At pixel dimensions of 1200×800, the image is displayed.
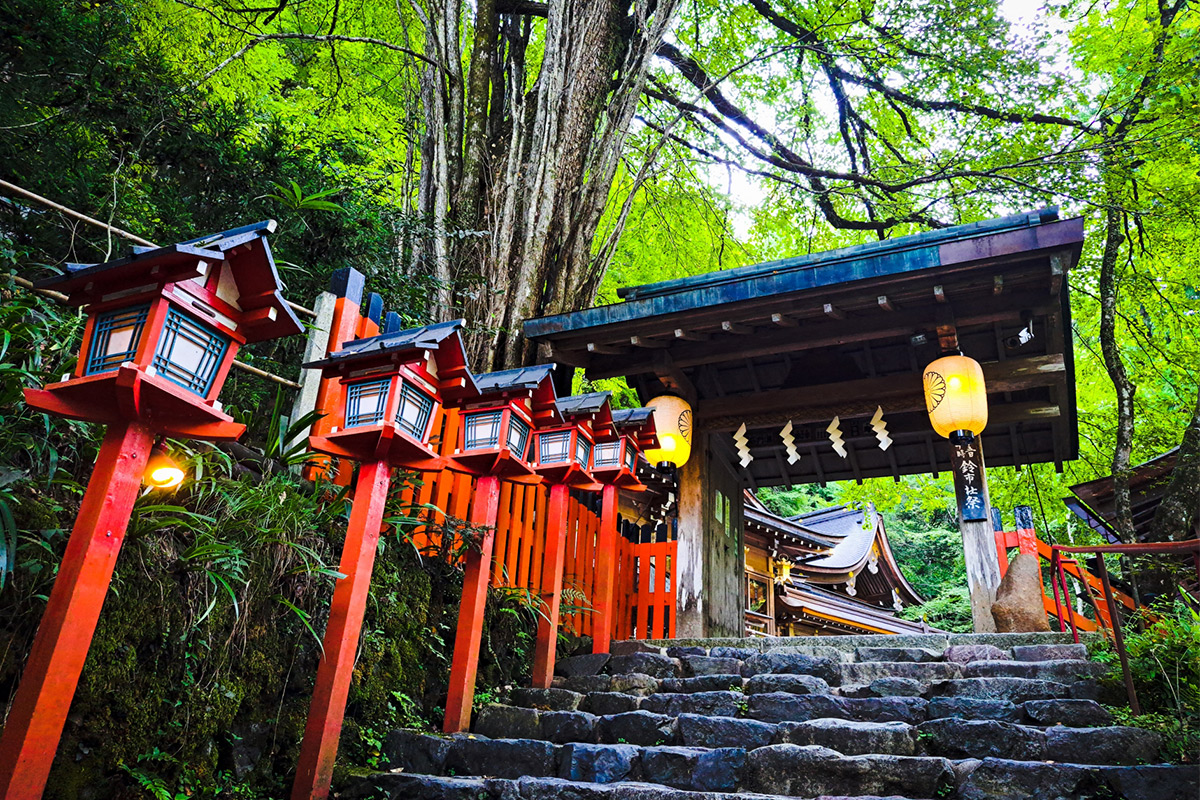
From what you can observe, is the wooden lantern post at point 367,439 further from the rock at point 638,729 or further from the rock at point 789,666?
the rock at point 789,666

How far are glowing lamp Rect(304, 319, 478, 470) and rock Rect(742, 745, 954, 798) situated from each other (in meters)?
2.68

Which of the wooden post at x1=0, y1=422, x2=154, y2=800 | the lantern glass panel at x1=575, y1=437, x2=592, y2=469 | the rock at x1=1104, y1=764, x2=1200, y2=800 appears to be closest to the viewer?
the wooden post at x1=0, y1=422, x2=154, y2=800

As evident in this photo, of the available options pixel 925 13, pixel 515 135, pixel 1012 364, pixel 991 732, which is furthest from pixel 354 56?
pixel 991 732

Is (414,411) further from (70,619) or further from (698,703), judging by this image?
(698,703)

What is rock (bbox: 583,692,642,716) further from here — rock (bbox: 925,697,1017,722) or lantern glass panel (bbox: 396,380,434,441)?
lantern glass panel (bbox: 396,380,434,441)

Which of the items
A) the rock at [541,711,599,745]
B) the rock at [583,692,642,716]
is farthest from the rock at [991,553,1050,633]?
the rock at [541,711,599,745]

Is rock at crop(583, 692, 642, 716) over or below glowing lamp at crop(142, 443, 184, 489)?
below

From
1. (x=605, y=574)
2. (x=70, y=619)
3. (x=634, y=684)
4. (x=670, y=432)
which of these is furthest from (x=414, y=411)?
(x=670, y=432)

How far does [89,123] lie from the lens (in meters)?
5.57

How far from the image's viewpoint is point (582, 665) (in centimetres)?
666

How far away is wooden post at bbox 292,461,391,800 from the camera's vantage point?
3.80 metres

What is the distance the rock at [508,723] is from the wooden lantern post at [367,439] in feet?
4.63

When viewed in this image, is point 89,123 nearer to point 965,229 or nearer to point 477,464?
point 477,464

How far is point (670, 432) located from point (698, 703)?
4.21m
